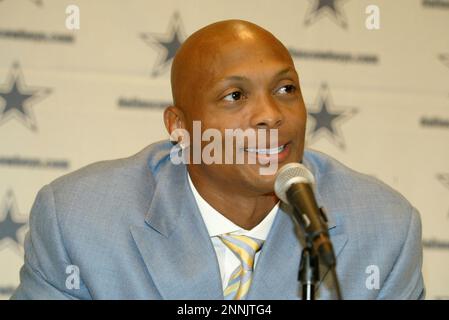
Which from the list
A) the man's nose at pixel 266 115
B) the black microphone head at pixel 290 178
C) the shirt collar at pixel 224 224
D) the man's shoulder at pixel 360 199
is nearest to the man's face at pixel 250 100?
the man's nose at pixel 266 115

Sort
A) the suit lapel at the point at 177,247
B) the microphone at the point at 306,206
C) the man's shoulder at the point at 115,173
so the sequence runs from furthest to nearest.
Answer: the man's shoulder at the point at 115,173 → the suit lapel at the point at 177,247 → the microphone at the point at 306,206

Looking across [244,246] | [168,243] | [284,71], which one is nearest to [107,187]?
[168,243]

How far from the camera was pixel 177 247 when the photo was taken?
8.00 ft

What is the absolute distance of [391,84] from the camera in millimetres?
3840

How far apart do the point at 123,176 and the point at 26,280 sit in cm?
48

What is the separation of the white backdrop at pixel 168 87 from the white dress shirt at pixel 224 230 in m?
1.11

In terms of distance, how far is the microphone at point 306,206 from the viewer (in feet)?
5.39

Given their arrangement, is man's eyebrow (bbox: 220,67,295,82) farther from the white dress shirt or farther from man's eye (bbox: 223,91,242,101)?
the white dress shirt

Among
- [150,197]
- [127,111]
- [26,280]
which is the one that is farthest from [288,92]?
[127,111]

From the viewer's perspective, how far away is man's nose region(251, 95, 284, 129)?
236 cm

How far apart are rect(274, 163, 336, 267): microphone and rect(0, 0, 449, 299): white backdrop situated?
1.89 meters

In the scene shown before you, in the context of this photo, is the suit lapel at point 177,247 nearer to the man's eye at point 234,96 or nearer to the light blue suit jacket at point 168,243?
the light blue suit jacket at point 168,243
